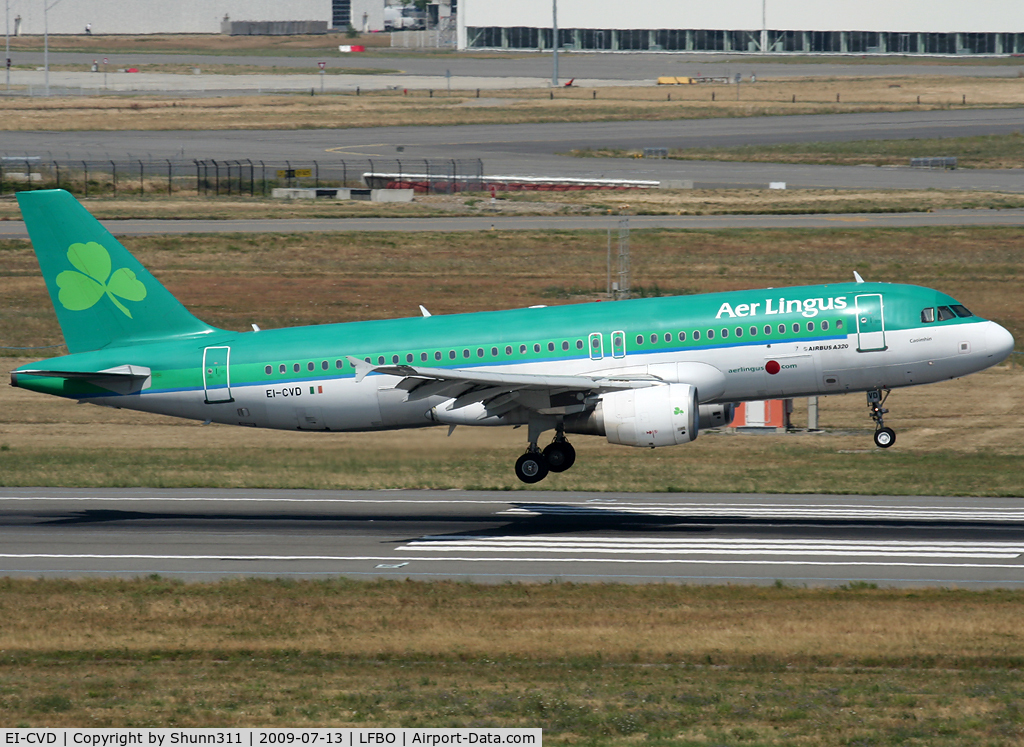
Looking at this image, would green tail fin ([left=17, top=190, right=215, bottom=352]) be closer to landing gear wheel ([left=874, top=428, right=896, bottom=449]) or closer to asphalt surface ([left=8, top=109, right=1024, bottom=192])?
landing gear wheel ([left=874, top=428, right=896, bottom=449])

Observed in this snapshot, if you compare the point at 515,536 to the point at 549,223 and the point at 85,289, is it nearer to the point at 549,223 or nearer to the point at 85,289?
the point at 85,289

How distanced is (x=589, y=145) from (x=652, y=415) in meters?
94.0

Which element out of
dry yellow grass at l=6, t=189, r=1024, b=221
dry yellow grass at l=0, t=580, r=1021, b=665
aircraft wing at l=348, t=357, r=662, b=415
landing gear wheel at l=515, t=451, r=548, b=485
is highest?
dry yellow grass at l=6, t=189, r=1024, b=221

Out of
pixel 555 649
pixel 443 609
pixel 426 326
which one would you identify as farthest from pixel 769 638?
pixel 426 326

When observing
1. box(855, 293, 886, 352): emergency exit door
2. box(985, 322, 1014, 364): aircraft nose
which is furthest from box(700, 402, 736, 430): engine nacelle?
box(985, 322, 1014, 364): aircraft nose

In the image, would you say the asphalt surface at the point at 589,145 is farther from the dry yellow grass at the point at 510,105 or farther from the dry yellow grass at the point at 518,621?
the dry yellow grass at the point at 518,621

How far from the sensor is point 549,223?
3696 inches

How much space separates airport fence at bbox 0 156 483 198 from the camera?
10775 cm

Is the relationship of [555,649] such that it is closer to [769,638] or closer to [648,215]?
[769,638]

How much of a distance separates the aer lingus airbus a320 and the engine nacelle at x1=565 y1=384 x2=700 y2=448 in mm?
50

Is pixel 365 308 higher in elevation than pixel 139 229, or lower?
lower

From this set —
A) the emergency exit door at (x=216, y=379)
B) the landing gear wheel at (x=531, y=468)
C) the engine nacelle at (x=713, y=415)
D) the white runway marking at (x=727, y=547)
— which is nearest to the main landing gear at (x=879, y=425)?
the white runway marking at (x=727, y=547)

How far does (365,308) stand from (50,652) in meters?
47.4

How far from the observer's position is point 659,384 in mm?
40188
